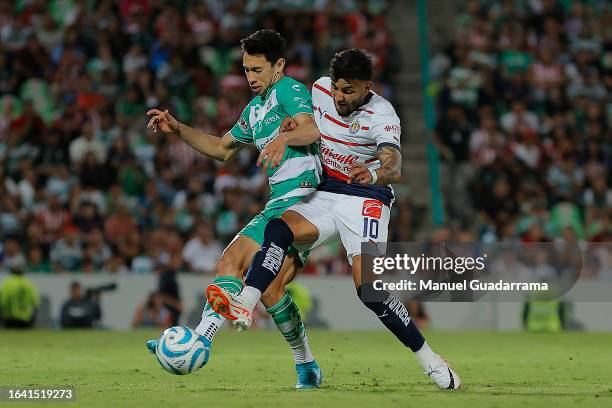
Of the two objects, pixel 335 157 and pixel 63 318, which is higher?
pixel 335 157

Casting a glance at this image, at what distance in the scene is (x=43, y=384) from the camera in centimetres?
931

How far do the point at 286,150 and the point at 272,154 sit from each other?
3.04ft

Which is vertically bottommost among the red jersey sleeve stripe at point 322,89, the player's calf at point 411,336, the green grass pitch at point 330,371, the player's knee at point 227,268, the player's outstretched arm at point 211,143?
the green grass pitch at point 330,371

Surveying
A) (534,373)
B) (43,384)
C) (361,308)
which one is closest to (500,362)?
(534,373)

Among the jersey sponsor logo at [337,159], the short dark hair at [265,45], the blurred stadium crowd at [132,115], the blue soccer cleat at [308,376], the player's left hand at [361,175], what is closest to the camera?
the player's left hand at [361,175]

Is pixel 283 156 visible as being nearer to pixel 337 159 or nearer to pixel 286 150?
pixel 286 150

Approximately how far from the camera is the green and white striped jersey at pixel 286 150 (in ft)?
29.5

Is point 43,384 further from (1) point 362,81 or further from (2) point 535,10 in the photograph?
(2) point 535,10

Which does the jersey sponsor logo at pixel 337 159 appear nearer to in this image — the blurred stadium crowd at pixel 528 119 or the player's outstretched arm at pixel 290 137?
the player's outstretched arm at pixel 290 137

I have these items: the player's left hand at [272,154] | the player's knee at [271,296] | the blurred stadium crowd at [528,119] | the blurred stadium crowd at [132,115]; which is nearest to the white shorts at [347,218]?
the player's knee at [271,296]

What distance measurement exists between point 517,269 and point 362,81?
792cm

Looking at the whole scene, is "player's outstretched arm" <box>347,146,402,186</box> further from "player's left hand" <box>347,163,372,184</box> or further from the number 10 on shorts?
the number 10 on shorts

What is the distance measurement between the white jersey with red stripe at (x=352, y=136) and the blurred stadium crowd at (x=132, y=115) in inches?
346

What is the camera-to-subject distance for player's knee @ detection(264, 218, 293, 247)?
8672 millimetres
